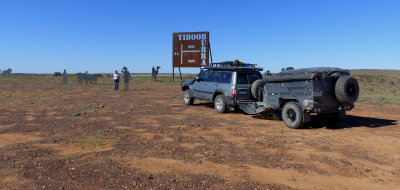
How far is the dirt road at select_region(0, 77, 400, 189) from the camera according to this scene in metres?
4.77

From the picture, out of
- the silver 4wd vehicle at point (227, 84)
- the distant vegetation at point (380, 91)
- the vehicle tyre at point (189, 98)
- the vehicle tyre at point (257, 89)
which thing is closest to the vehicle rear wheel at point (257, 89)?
the vehicle tyre at point (257, 89)

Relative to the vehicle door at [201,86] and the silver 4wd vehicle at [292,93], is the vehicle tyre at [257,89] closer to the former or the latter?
the silver 4wd vehicle at [292,93]

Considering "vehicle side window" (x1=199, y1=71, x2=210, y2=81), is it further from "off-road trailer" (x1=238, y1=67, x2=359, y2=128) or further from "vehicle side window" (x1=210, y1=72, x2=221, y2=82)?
"off-road trailer" (x1=238, y1=67, x2=359, y2=128)

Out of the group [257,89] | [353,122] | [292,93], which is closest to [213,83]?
[257,89]

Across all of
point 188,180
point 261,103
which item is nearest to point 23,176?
point 188,180

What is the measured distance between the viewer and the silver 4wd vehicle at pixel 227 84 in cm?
1155

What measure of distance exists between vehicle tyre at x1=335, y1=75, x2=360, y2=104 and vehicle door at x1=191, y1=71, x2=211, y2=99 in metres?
5.76

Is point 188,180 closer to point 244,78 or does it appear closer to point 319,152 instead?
point 319,152

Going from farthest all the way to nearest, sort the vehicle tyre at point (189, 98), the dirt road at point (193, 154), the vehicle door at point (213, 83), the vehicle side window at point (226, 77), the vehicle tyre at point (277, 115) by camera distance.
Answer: the vehicle tyre at point (189, 98)
the vehicle door at point (213, 83)
the vehicle side window at point (226, 77)
the vehicle tyre at point (277, 115)
the dirt road at point (193, 154)

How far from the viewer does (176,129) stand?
8797mm

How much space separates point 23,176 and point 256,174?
3589 mm

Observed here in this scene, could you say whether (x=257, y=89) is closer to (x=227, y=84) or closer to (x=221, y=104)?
(x=227, y=84)

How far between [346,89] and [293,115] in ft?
5.20

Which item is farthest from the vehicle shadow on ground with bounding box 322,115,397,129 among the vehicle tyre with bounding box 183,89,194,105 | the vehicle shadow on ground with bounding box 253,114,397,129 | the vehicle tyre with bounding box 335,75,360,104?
the vehicle tyre with bounding box 183,89,194,105
